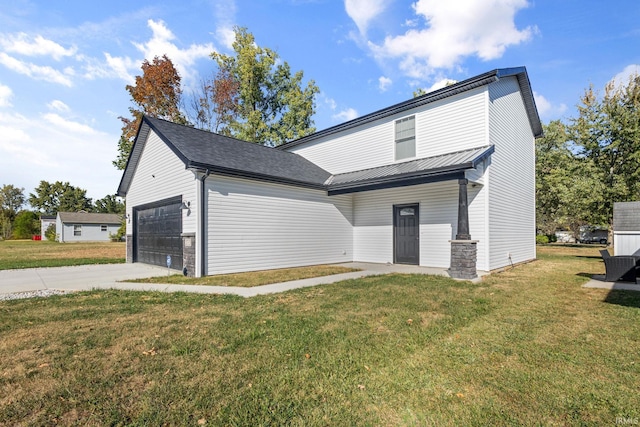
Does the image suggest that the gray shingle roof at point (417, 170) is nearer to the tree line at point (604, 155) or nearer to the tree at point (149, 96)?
the tree line at point (604, 155)

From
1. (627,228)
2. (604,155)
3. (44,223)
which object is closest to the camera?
(627,228)

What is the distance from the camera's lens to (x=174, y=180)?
10523 millimetres

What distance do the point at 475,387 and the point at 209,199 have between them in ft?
27.4

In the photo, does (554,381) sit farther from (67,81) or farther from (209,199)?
(67,81)

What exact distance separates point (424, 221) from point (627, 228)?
841cm

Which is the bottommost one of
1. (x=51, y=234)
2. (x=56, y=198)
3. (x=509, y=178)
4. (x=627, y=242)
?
(x=51, y=234)

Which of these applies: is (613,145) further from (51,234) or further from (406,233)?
(51,234)

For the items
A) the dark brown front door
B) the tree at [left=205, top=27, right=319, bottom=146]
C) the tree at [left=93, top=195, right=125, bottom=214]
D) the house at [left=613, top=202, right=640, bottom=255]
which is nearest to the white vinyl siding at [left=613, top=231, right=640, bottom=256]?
the house at [left=613, top=202, right=640, bottom=255]

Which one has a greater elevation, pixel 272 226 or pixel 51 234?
pixel 272 226

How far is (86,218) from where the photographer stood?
40.2 meters

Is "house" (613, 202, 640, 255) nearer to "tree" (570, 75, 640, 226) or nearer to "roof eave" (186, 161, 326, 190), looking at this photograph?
"tree" (570, 75, 640, 226)

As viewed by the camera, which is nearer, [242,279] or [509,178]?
[242,279]

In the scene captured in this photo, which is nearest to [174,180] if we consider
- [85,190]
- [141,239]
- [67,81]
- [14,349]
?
[141,239]

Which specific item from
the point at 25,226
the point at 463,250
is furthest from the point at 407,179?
the point at 25,226
